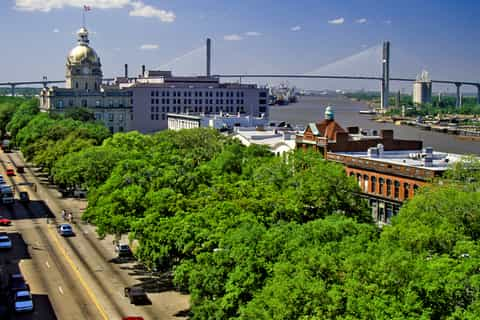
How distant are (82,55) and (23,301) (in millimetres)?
145942

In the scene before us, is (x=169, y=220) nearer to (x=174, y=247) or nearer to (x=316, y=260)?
(x=174, y=247)

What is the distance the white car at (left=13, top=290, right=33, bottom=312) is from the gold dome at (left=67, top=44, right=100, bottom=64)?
144 metres

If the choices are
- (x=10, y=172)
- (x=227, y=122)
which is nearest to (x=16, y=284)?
(x=10, y=172)

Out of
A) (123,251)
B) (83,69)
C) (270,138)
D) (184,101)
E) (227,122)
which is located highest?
(83,69)

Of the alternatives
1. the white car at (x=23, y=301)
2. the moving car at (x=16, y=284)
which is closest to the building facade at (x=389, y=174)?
the moving car at (x=16, y=284)

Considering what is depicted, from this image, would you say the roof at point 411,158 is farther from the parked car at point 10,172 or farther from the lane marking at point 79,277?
the parked car at point 10,172

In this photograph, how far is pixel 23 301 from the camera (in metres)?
44.3

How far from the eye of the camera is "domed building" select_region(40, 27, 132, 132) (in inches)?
6919

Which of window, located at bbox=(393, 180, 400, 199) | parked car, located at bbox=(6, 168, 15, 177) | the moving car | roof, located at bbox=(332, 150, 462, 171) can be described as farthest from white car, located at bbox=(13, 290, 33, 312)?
parked car, located at bbox=(6, 168, 15, 177)

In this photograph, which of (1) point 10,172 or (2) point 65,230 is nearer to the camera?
(2) point 65,230

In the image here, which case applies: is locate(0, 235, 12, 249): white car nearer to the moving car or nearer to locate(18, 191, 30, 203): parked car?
the moving car

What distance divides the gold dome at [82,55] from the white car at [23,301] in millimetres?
144162

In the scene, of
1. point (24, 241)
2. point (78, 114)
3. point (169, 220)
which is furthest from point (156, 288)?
point (78, 114)

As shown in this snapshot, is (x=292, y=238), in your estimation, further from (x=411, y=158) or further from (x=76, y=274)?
(x=411, y=158)
